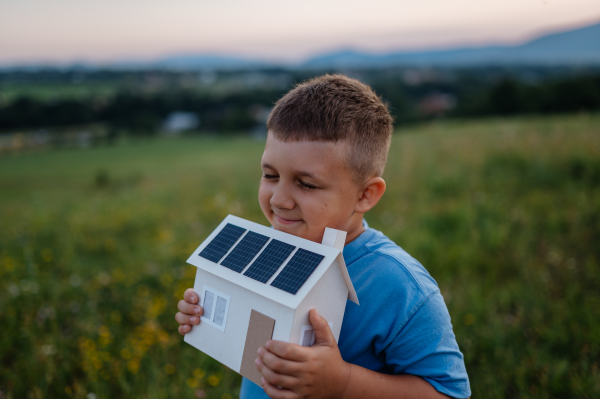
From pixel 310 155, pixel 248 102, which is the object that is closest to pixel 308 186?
pixel 310 155

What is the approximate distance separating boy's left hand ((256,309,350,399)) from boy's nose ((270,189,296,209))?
36 cm

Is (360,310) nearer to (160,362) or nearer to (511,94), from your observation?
(160,362)

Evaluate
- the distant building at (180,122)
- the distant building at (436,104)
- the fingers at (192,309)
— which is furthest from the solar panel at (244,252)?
the distant building at (180,122)

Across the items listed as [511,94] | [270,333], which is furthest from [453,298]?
[511,94]

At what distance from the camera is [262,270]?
1.11m

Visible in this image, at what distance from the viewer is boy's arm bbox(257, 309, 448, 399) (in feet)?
3.21

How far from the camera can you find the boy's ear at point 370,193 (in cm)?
133

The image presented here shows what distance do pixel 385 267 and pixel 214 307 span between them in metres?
0.61

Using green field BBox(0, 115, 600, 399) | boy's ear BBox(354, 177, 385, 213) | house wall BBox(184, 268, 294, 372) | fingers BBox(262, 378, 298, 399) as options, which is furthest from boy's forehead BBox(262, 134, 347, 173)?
green field BBox(0, 115, 600, 399)

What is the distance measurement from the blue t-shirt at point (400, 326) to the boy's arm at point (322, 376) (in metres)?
0.05

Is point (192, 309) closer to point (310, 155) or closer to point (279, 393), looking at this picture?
point (279, 393)

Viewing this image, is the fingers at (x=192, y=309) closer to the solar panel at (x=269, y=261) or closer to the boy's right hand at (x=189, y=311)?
the boy's right hand at (x=189, y=311)

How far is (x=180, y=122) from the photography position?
44.2 meters

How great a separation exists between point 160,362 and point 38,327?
3.89 feet
